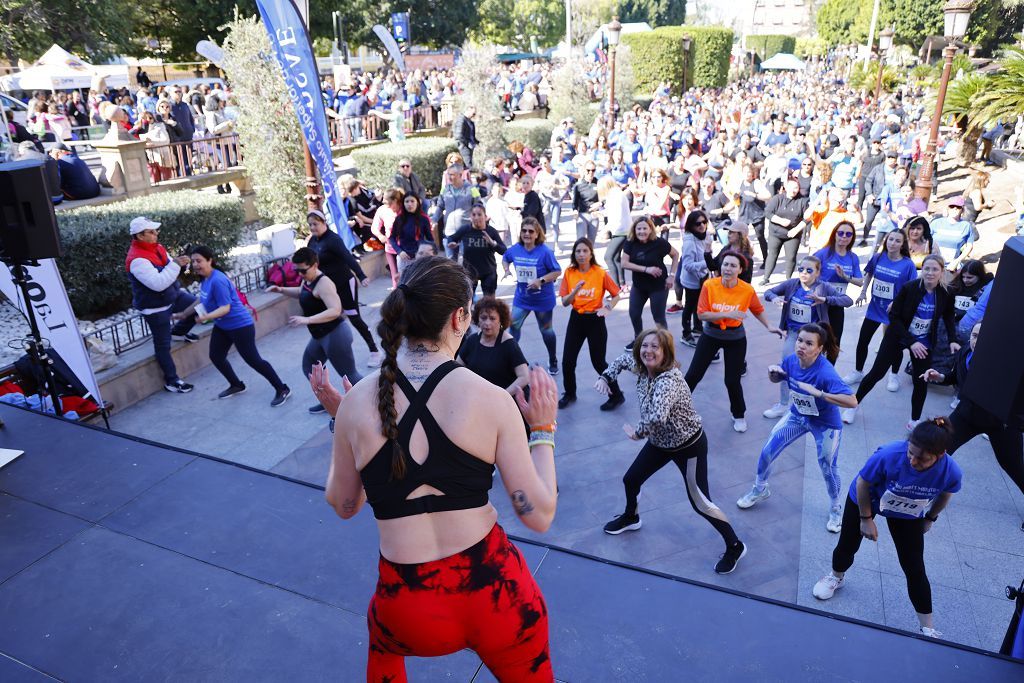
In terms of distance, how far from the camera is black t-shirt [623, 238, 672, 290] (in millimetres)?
7500

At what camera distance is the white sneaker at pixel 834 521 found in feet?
16.5

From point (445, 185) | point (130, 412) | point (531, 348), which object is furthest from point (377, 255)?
point (130, 412)

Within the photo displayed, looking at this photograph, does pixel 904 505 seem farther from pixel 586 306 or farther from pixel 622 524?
pixel 586 306

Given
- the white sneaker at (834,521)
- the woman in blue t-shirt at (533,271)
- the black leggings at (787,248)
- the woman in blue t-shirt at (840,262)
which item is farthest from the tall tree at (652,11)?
the white sneaker at (834,521)

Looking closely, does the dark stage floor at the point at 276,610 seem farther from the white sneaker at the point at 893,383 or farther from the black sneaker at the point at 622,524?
the white sneaker at the point at 893,383

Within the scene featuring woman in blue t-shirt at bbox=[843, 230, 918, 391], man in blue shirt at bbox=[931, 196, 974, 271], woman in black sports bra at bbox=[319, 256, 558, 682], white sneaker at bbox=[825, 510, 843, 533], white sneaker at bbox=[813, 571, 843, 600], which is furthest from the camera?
man in blue shirt at bbox=[931, 196, 974, 271]

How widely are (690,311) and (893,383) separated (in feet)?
7.31

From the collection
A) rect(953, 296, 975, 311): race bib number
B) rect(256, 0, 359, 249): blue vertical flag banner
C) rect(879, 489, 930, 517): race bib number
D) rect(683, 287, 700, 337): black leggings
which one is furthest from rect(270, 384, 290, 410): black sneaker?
rect(953, 296, 975, 311): race bib number

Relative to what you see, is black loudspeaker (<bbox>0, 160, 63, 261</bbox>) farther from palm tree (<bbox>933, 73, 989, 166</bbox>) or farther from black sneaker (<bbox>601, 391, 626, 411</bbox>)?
palm tree (<bbox>933, 73, 989, 166</bbox>)

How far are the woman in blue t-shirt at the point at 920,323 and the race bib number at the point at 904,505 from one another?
9.03 ft

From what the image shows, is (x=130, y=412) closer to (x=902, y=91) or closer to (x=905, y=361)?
(x=905, y=361)

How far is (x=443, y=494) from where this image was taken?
1.88 metres

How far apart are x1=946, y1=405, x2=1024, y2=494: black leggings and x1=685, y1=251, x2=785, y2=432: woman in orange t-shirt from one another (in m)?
1.73

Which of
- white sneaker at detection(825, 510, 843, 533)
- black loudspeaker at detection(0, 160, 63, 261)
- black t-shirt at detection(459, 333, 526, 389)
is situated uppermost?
black loudspeaker at detection(0, 160, 63, 261)
